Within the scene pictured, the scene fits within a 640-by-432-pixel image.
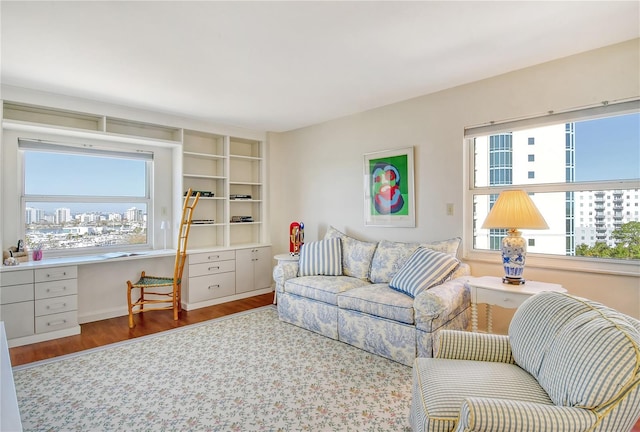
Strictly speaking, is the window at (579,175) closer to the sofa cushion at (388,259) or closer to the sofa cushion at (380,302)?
the sofa cushion at (388,259)

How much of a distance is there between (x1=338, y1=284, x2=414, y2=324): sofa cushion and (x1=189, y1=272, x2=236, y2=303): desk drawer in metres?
2.05

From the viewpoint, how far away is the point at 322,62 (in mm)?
2699

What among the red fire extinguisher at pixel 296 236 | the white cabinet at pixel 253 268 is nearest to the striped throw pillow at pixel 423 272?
the red fire extinguisher at pixel 296 236

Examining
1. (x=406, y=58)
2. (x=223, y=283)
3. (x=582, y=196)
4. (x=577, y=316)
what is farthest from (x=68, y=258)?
(x=582, y=196)

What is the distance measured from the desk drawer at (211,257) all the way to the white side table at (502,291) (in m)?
3.11

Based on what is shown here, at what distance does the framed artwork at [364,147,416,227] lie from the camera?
367 centimetres

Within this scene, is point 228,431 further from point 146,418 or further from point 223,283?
point 223,283

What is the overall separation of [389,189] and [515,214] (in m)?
1.52

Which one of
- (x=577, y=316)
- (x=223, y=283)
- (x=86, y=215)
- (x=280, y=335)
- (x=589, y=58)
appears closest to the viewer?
(x=577, y=316)

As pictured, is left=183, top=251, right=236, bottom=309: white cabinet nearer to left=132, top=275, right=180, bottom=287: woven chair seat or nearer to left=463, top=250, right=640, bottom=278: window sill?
left=132, top=275, right=180, bottom=287: woven chair seat

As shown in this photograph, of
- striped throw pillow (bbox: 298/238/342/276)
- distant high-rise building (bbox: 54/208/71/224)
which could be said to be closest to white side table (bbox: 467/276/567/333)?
striped throw pillow (bbox: 298/238/342/276)

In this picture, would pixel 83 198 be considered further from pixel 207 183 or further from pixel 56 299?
pixel 207 183

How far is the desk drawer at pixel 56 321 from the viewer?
10.5 feet

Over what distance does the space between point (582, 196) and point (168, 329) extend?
4.08 meters
